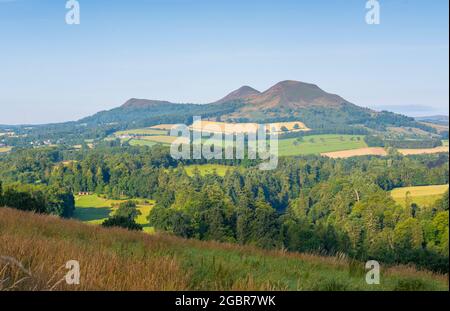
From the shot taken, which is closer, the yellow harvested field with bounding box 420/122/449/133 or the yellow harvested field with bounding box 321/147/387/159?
the yellow harvested field with bounding box 321/147/387/159

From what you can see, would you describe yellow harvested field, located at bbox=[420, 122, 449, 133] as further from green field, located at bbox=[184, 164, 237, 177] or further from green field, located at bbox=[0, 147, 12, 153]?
green field, located at bbox=[0, 147, 12, 153]

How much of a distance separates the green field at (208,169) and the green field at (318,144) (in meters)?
31.0

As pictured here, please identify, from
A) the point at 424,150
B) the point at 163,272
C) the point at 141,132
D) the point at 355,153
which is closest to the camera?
the point at 163,272

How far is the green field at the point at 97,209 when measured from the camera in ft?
254

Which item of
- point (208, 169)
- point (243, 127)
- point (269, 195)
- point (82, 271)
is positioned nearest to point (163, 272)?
point (82, 271)

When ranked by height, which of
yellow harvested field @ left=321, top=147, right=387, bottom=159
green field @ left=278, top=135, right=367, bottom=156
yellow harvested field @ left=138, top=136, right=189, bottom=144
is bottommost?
yellow harvested field @ left=321, top=147, right=387, bottom=159

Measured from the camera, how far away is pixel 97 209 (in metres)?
87.6

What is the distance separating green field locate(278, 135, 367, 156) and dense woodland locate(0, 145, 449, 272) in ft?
38.2

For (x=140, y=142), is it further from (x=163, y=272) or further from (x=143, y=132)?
(x=163, y=272)

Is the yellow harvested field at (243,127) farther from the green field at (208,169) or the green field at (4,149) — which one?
the green field at (4,149)

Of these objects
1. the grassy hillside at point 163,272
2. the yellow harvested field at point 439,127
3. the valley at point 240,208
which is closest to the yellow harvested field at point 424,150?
the valley at point 240,208

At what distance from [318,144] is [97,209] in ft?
349

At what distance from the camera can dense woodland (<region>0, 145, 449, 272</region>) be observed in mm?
61781

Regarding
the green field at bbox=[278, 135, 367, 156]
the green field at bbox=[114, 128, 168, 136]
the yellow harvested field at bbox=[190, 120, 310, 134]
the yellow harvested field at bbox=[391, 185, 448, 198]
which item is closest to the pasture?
the green field at bbox=[114, 128, 168, 136]
